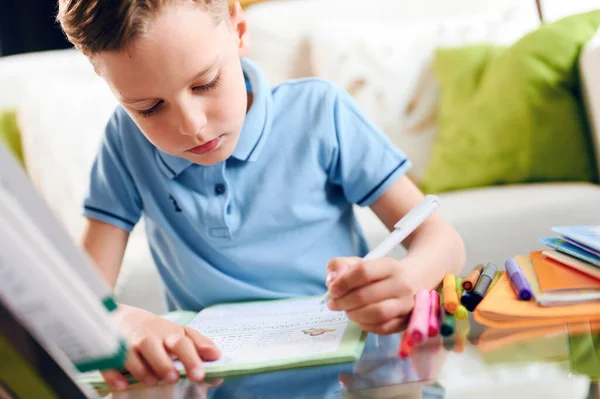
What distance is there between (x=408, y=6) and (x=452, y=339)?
5.31 feet

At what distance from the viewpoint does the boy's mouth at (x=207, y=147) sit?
0.77 metres

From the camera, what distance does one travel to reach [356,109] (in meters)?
0.95

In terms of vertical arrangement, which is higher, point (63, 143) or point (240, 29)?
point (240, 29)

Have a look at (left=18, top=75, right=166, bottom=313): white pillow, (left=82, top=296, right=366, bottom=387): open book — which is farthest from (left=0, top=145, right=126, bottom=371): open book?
(left=18, top=75, right=166, bottom=313): white pillow

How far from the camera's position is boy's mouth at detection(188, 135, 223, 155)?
77cm

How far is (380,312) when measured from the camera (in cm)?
58

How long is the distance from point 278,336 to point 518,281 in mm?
218

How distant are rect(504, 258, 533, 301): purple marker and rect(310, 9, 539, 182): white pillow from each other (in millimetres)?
1042

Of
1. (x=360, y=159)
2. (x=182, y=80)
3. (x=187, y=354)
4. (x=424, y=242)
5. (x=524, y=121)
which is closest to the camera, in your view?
(x=187, y=354)

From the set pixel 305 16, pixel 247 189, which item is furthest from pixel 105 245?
pixel 305 16

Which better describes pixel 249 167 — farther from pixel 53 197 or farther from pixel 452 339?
pixel 53 197

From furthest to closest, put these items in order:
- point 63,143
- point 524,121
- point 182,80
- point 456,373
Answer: point 63,143, point 524,121, point 182,80, point 456,373

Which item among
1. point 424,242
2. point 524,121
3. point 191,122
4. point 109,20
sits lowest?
point 524,121

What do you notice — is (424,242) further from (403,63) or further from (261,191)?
(403,63)
